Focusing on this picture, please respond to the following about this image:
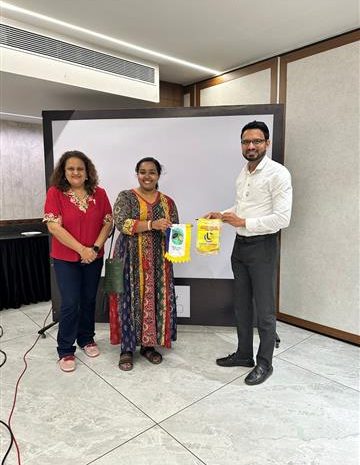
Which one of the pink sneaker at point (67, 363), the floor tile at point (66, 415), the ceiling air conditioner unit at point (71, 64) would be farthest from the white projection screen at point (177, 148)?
the floor tile at point (66, 415)

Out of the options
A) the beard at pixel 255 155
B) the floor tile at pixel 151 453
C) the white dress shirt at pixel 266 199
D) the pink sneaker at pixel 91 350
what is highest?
the beard at pixel 255 155

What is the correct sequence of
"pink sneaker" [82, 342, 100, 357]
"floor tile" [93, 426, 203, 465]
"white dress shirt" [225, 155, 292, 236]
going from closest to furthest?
"floor tile" [93, 426, 203, 465] → "white dress shirt" [225, 155, 292, 236] → "pink sneaker" [82, 342, 100, 357]

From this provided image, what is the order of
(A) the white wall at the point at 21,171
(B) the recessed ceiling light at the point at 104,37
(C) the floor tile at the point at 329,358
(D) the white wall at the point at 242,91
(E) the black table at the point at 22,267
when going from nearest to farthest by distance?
(B) the recessed ceiling light at the point at 104,37 < (C) the floor tile at the point at 329,358 < (D) the white wall at the point at 242,91 < (E) the black table at the point at 22,267 < (A) the white wall at the point at 21,171

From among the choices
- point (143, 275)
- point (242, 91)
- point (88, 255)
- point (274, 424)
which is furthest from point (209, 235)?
point (242, 91)

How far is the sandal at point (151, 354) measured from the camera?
250cm

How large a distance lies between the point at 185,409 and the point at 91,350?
99 cm

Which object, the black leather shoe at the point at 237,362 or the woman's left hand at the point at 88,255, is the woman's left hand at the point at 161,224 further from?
the black leather shoe at the point at 237,362

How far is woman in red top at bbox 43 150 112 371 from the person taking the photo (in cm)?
226

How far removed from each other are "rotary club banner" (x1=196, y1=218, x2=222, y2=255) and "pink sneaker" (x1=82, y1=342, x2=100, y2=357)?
122 centimetres

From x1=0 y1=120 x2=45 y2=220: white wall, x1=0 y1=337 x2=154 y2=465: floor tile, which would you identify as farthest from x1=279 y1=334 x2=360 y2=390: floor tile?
x1=0 y1=120 x2=45 y2=220: white wall

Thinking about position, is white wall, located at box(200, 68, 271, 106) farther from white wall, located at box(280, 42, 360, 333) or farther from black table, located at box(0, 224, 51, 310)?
black table, located at box(0, 224, 51, 310)

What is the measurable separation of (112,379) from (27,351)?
2.88 ft

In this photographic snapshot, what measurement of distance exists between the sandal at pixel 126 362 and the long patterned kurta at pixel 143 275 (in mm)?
51

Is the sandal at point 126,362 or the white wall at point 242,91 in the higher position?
the white wall at point 242,91
